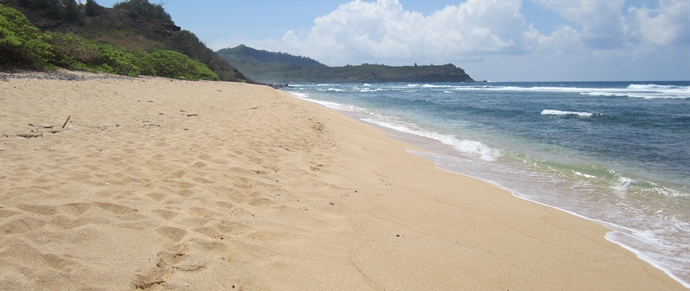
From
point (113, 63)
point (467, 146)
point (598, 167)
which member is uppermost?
point (113, 63)

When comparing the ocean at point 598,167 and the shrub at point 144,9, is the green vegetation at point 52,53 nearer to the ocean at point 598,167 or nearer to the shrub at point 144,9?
the ocean at point 598,167

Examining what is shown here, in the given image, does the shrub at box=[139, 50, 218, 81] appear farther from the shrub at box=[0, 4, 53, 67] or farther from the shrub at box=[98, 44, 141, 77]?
the shrub at box=[0, 4, 53, 67]

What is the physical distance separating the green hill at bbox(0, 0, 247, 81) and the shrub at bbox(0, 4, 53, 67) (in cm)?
772

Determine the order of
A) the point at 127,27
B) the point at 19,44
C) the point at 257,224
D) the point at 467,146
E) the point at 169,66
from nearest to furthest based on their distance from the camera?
the point at 257,224, the point at 467,146, the point at 19,44, the point at 169,66, the point at 127,27

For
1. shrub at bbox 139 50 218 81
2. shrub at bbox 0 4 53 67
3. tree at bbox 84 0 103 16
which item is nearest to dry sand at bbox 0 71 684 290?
shrub at bbox 0 4 53 67

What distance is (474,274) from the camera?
263 cm

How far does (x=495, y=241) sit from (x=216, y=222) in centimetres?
238

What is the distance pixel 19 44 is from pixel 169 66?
13.2 metres

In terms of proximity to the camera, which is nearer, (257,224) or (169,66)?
(257,224)

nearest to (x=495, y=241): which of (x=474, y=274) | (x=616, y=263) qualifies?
(x=474, y=274)

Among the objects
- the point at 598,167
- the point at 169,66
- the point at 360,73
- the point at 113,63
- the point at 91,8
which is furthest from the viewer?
the point at 360,73

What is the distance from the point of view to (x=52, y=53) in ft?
49.8

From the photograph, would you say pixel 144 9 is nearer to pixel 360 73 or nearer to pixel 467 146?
pixel 467 146

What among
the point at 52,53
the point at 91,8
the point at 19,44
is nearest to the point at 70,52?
the point at 52,53
